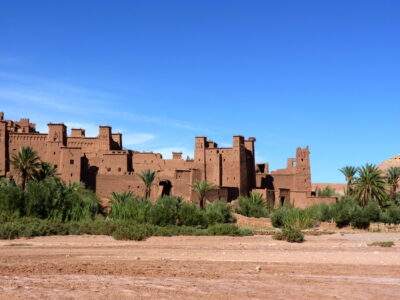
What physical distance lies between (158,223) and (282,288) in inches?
849

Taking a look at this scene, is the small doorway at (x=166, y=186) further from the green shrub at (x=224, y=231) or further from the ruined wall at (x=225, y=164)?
the green shrub at (x=224, y=231)

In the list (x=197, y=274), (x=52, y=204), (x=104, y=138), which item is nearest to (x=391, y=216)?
(x=52, y=204)

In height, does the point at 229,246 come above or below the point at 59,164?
below

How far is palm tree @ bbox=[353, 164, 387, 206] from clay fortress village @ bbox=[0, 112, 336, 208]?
5.29 metres

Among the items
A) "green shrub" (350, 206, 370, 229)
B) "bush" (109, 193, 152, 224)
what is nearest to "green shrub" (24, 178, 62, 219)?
"bush" (109, 193, 152, 224)

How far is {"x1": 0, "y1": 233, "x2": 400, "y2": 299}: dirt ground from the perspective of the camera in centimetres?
955

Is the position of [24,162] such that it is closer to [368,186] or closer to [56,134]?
[56,134]

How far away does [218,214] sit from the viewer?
120ft

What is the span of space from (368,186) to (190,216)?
18.0m

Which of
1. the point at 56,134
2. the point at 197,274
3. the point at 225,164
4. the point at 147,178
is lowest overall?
the point at 197,274

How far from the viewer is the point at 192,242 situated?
23.7 m

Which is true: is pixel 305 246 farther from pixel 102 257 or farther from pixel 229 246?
pixel 102 257

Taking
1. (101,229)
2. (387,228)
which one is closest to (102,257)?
(101,229)

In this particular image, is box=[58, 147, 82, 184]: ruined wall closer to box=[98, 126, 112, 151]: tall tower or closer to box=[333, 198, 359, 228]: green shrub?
box=[98, 126, 112, 151]: tall tower
